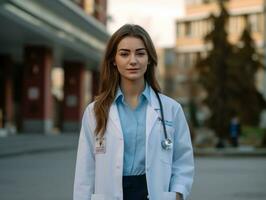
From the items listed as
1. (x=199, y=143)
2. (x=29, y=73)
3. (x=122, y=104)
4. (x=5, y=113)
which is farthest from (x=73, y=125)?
(x=122, y=104)

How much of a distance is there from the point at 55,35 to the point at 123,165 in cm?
3697

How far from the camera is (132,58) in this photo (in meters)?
3.97

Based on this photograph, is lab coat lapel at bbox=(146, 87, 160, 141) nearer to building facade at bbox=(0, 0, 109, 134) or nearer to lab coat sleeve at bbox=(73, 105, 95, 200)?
lab coat sleeve at bbox=(73, 105, 95, 200)

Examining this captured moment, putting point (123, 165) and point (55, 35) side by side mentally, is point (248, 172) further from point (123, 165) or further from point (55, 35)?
point (55, 35)

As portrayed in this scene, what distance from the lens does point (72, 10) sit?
40781 millimetres

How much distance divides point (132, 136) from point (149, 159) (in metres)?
0.16

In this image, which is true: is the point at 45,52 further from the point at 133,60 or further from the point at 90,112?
the point at 133,60

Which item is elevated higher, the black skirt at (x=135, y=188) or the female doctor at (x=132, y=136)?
the female doctor at (x=132, y=136)

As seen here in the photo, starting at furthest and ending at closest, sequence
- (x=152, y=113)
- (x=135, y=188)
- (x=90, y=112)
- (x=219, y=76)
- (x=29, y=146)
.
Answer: (x=219, y=76) < (x=29, y=146) < (x=90, y=112) < (x=152, y=113) < (x=135, y=188)

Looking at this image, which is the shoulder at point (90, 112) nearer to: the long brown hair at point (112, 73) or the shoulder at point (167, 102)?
the long brown hair at point (112, 73)

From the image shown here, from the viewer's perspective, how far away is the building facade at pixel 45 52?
121 ft

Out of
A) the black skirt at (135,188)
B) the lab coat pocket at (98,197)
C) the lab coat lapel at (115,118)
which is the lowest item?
the lab coat pocket at (98,197)

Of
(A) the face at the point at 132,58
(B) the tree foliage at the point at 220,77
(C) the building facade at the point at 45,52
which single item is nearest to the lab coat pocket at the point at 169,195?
(A) the face at the point at 132,58

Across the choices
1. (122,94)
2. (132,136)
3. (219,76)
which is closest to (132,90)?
(122,94)
